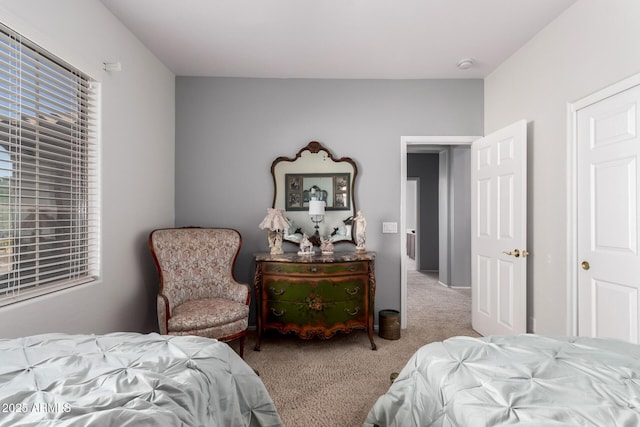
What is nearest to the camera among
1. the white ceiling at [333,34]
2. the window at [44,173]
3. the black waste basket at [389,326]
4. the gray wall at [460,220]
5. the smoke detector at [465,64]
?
the window at [44,173]

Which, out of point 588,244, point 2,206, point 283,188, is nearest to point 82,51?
point 2,206

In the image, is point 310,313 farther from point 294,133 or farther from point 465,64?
point 465,64

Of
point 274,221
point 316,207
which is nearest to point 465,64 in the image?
point 316,207

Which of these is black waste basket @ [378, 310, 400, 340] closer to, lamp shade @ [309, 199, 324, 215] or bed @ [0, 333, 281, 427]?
lamp shade @ [309, 199, 324, 215]

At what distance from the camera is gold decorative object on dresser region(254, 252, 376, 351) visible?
313 cm

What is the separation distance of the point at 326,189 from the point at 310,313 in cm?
132

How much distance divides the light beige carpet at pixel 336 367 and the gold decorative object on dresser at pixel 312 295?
0.17 metres

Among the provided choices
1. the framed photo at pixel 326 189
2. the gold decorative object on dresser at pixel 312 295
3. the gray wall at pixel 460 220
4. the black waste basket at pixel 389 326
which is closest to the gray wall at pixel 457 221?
the gray wall at pixel 460 220

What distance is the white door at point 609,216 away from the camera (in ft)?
6.81

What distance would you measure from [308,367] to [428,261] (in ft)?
18.7

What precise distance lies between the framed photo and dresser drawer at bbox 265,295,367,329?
1044mm

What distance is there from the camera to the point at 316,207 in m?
3.48

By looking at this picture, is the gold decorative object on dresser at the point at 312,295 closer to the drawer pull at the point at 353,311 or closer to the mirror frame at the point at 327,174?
the drawer pull at the point at 353,311

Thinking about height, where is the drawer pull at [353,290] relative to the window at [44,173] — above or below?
below
